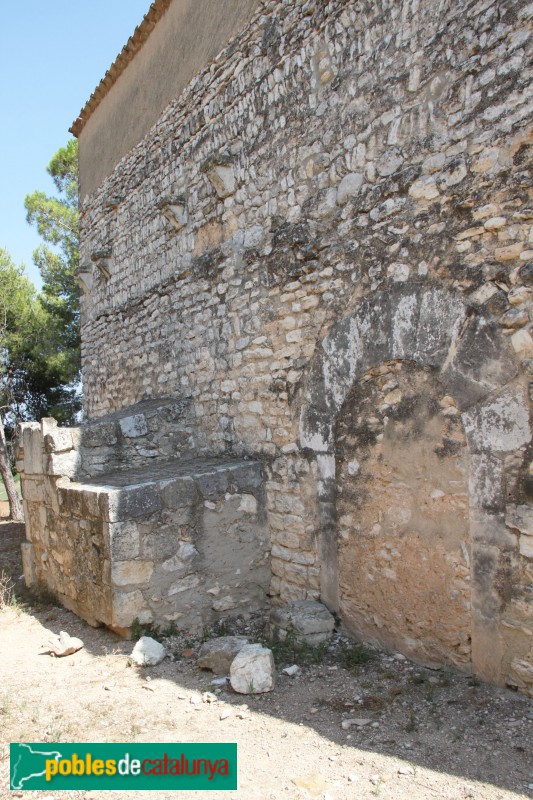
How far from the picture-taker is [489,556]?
321 centimetres

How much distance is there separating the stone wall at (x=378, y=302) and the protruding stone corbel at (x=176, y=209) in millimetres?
124

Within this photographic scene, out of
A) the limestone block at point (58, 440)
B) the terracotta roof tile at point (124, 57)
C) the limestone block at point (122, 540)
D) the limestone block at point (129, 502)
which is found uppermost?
the terracotta roof tile at point (124, 57)

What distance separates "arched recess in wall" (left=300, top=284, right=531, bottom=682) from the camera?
10.3 feet

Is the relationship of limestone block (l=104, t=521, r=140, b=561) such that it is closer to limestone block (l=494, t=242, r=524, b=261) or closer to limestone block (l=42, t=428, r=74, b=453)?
limestone block (l=42, t=428, r=74, b=453)

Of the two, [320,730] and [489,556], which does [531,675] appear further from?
[320,730]

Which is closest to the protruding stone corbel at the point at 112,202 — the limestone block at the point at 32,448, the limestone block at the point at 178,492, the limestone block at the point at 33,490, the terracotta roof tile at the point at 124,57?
the terracotta roof tile at the point at 124,57

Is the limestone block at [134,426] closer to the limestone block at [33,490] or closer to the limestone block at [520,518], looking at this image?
the limestone block at [33,490]

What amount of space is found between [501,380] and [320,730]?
83.3 inches

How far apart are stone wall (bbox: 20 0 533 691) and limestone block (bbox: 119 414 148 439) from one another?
55 cm

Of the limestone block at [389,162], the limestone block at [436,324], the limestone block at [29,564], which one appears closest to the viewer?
the limestone block at [436,324]

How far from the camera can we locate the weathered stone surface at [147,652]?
4020 mm

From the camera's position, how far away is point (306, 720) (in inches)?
126

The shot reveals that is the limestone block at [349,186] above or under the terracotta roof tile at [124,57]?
under

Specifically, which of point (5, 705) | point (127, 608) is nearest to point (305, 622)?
point (127, 608)
